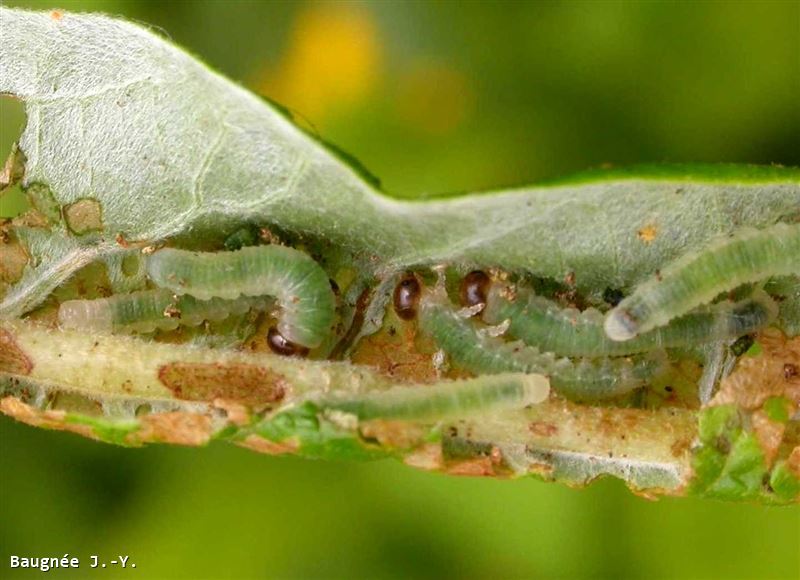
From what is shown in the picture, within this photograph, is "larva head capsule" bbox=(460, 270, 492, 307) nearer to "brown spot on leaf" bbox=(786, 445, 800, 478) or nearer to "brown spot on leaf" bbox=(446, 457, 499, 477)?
"brown spot on leaf" bbox=(446, 457, 499, 477)

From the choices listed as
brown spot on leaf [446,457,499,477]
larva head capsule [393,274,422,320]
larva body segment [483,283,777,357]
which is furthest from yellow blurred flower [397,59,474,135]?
brown spot on leaf [446,457,499,477]

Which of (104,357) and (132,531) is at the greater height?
(104,357)

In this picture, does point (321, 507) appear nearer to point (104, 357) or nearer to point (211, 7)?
point (104, 357)

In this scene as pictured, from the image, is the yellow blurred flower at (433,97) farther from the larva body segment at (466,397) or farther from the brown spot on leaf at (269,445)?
the brown spot on leaf at (269,445)

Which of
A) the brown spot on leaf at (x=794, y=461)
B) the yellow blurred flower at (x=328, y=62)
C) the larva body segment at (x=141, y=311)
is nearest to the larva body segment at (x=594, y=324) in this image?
the brown spot on leaf at (x=794, y=461)

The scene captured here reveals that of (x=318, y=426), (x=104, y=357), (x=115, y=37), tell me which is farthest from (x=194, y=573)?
(x=115, y=37)

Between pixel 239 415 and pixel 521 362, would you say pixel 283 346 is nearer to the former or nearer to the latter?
pixel 239 415

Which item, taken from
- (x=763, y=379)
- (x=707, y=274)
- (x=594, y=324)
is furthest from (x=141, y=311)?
(x=763, y=379)
